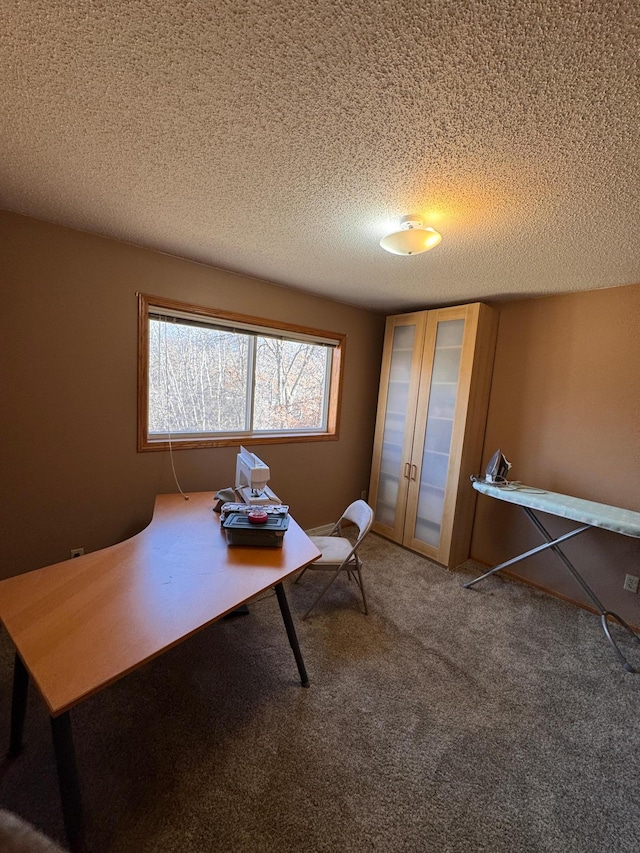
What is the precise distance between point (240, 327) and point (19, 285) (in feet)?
4.31

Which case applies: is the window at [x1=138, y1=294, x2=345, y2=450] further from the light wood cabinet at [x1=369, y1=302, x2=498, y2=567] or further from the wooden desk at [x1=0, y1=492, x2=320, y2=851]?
the wooden desk at [x1=0, y1=492, x2=320, y2=851]

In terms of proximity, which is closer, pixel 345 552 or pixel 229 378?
pixel 345 552

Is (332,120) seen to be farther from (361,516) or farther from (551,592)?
(551,592)

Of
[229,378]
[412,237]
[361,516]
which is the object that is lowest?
[361,516]

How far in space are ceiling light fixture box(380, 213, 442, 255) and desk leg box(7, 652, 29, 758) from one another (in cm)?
230

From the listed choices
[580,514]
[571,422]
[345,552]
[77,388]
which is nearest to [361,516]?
[345,552]

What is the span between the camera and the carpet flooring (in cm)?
116

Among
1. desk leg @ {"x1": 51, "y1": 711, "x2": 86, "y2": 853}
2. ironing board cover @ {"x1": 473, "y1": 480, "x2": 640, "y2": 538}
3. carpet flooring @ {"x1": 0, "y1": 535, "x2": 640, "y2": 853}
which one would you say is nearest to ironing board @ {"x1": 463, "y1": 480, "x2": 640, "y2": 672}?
ironing board cover @ {"x1": 473, "y1": 480, "x2": 640, "y2": 538}

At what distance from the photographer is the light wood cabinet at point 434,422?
9.23 ft

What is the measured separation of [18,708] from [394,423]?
3.04m

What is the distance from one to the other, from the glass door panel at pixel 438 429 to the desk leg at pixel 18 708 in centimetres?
276

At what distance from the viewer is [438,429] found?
2.99 meters

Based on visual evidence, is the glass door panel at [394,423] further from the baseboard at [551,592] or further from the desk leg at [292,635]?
the desk leg at [292,635]

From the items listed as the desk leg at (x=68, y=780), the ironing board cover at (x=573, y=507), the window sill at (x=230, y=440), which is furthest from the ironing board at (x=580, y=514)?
the desk leg at (x=68, y=780)
